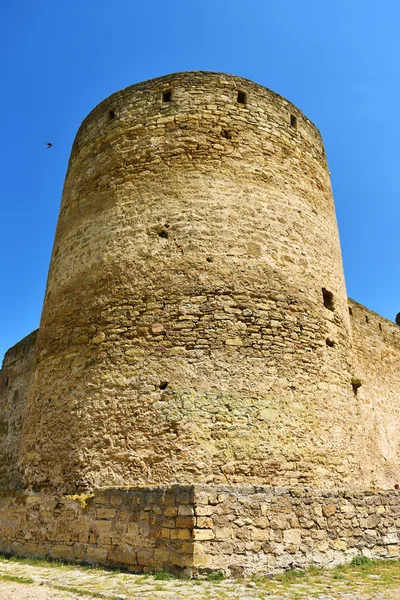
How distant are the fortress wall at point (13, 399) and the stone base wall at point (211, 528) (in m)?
4.41

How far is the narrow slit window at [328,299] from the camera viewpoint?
8148mm

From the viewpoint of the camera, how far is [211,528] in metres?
5.16

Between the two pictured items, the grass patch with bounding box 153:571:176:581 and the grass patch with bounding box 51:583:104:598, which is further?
the grass patch with bounding box 153:571:176:581

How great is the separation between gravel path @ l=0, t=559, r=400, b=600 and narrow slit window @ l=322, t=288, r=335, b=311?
154 inches

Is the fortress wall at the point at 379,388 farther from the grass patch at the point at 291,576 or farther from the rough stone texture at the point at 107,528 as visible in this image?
the rough stone texture at the point at 107,528

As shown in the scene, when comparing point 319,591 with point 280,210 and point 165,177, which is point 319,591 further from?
point 165,177

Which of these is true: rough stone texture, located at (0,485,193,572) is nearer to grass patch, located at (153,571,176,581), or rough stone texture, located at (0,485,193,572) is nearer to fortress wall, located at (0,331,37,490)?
grass patch, located at (153,571,176,581)

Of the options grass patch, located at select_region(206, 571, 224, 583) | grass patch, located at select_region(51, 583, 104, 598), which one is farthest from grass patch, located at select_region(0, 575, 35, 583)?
→ grass patch, located at select_region(206, 571, 224, 583)

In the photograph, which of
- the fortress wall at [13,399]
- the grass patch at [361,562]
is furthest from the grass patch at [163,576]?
the fortress wall at [13,399]

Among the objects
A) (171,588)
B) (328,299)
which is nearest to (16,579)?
(171,588)

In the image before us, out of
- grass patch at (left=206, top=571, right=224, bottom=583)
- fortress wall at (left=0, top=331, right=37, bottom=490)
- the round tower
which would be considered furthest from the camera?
fortress wall at (left=0, top=331, right=37, bottom=490)

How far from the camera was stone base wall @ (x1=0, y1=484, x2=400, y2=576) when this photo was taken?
517 centimetres

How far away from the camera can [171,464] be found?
609 centimetres

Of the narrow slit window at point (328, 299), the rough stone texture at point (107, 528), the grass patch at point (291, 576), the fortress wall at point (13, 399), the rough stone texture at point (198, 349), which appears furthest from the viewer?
the fortress wall at point (13, 399)
